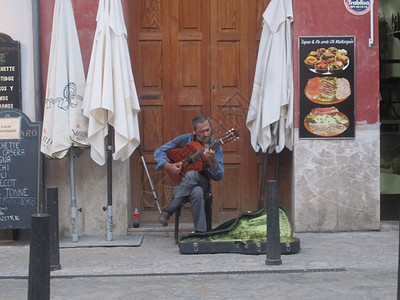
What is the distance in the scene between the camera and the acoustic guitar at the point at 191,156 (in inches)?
285

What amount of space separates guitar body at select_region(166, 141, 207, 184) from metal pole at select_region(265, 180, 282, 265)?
1.27 m

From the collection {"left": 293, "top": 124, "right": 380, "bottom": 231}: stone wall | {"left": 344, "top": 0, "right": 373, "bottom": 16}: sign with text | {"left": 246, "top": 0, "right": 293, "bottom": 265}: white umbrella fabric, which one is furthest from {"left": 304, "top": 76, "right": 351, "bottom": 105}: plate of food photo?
{"left": 344, "top": 0, "right": 373, "bottom": 16}: sign with text

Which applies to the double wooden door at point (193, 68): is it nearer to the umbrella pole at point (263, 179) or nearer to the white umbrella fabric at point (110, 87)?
the umbrella pole at point (263, 179)

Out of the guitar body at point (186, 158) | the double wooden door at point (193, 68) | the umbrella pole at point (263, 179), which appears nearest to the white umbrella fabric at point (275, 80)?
the umbrella pole at point (263, 179)

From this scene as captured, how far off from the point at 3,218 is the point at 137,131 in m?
1.69

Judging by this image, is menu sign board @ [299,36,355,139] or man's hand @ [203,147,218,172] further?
menu sign board @ [299,36,355,139]

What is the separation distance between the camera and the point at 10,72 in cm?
773

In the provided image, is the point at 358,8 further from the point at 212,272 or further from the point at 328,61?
the point at 212,272

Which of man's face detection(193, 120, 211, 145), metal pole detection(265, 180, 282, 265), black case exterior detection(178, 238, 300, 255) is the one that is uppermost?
man's face detection(193, 120, 211, 145)

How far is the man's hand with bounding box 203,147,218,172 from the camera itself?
705 cm

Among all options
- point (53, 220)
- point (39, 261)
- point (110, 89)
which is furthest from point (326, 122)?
point (39, 261)

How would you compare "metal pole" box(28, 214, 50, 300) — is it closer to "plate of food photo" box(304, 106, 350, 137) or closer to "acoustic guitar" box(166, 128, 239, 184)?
"acoustic guitar" box(166, 128, 239, 184)

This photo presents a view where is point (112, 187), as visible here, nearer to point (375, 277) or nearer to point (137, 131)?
point (137, 131)

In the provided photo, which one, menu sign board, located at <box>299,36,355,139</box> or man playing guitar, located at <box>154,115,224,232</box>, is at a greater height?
menu sign board, located at <box>299,36,355,139</box>
